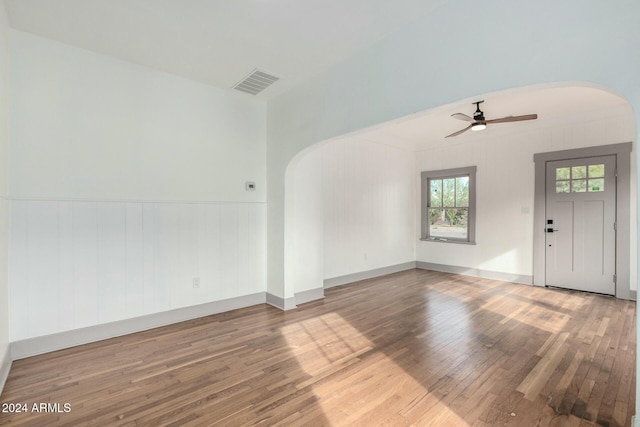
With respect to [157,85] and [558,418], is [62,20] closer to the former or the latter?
[157,85]

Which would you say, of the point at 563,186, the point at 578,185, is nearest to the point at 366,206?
the point at 563,186

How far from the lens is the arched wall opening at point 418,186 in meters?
4.30

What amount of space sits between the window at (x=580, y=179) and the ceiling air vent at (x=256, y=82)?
16.8ft

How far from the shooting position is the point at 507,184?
5.66 meters

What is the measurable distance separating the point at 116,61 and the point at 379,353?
4.11 meters

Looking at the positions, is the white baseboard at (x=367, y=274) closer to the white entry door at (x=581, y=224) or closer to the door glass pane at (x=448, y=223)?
the door glass pane at (x=448, y=223)

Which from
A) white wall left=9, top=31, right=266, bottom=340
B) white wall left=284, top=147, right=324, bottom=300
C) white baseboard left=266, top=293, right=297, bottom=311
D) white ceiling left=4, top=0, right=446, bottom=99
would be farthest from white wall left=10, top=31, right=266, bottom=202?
white baseboard left=266, top=293, right=297, bottom=311

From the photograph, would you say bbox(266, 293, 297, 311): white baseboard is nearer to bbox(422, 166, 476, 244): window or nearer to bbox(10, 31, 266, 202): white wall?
bbox(10, 31, 266, 202): white wall

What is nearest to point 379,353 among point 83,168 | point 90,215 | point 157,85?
point 90,215

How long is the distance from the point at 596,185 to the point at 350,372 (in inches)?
204

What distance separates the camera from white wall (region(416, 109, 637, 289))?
197 inches

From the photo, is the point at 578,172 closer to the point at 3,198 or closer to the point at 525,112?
the point at 525,112

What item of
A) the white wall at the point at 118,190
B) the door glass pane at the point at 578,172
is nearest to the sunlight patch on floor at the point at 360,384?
the white wall at the point at 118,190

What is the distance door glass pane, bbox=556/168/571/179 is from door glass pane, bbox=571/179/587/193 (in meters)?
0.13
